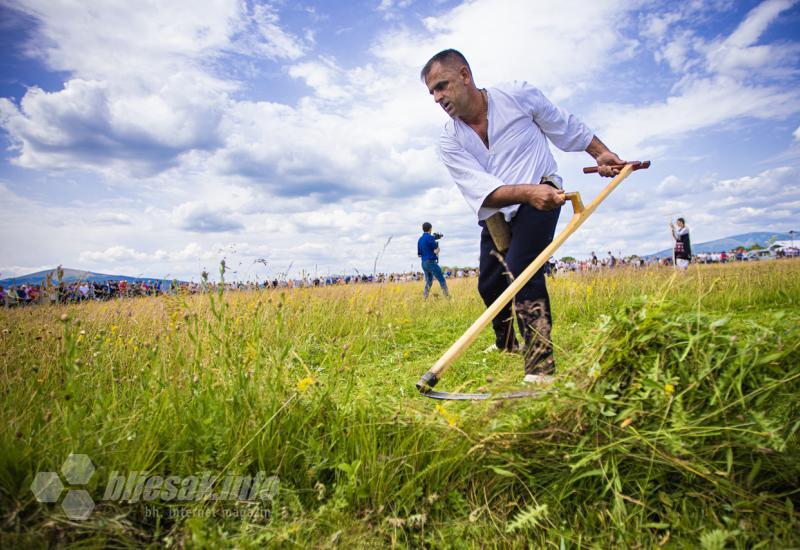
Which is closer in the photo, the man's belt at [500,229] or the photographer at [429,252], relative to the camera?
the man's belt at [500,229]

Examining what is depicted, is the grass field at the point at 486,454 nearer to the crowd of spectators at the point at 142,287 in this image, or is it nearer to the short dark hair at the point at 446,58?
the crowd of spectators at the point at 142,287

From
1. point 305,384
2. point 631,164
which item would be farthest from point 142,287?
point 631,164

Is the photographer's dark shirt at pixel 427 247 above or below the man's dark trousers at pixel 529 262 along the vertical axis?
above

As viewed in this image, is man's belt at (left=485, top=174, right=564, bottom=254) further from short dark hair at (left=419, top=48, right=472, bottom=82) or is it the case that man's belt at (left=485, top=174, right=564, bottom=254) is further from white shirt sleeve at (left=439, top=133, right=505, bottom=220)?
short dark hair at (left=419, top=48, right=472, bottom=82)

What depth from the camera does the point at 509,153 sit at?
309 centimetres

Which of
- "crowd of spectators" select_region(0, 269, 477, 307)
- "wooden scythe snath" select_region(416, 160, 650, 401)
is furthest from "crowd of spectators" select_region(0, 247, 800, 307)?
"wooden scythe snath" select_region(416, 160, 650, 401)

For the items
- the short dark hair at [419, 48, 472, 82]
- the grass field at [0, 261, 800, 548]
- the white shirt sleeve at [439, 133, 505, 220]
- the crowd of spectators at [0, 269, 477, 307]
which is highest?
the short dark hair at [419, 48, 472, 82]

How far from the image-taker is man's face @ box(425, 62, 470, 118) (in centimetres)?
303

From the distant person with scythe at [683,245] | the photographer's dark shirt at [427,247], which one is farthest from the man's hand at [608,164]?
the distant person with scythe at [683,245]

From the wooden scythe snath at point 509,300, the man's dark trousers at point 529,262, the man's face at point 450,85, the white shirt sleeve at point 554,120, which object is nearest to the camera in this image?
the wooden scythe snath at point 509,300

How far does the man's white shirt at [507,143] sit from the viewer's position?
10.00ft

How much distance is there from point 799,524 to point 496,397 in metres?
1.01

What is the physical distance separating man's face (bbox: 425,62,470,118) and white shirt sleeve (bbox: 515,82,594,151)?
0.41 metres

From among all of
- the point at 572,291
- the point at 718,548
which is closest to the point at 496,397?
the point at 718,548
